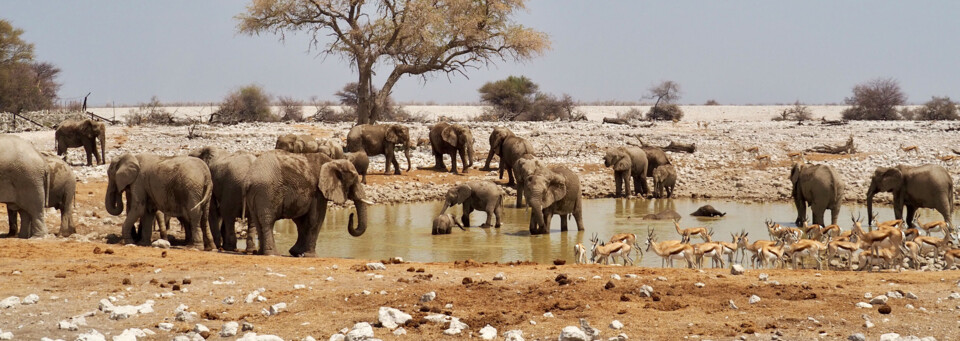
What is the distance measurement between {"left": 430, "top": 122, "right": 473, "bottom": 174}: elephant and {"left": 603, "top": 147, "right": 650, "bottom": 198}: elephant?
5.38 metres

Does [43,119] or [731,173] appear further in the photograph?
[43,119]

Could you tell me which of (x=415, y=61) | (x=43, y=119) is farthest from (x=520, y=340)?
(x=43, y=119)

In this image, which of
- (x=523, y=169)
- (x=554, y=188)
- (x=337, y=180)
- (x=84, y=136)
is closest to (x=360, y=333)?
(x=337, y=180)

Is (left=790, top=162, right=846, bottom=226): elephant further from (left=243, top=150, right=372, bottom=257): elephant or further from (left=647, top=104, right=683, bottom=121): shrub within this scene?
(left=647, top=104, right=683, bottom=121): shrub

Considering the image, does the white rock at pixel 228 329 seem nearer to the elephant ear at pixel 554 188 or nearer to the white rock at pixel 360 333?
the white rock at pixel 360 333

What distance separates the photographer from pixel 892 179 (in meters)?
20.6

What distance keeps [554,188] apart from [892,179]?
7372mm

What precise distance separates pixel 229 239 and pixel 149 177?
1.53 metres

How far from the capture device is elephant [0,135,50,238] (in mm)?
14477

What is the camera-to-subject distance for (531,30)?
4644cm

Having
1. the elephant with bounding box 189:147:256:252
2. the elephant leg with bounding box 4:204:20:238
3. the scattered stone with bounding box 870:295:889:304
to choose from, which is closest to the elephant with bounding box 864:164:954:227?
the scattered stone with bounding box 870:295:889:304

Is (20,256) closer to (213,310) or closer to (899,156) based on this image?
(213,310)

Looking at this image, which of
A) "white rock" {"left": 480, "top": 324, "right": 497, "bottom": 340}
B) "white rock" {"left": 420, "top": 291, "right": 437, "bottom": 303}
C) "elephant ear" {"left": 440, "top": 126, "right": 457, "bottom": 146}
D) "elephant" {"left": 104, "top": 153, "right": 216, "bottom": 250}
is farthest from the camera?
"elephant ear" {"left": 440, "top": 126, "right": 457, "bottom": 146}

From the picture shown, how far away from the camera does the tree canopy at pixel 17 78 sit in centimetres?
5422
